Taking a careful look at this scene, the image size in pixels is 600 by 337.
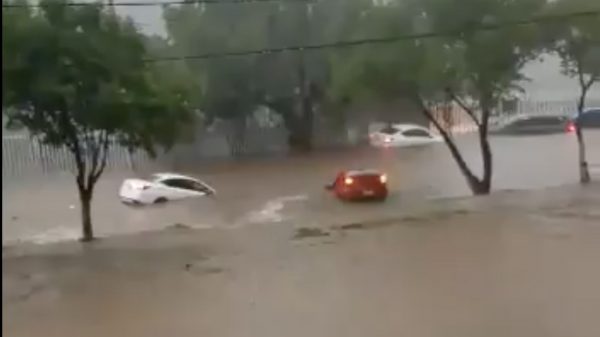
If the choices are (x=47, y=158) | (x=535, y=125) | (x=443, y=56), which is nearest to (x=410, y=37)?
(x=443, y=56)

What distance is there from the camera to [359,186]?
7.35 m

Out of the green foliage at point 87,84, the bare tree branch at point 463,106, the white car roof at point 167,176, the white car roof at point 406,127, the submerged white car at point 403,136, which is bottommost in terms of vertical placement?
the white car roof at point 167,176

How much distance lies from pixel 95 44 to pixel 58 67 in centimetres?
42

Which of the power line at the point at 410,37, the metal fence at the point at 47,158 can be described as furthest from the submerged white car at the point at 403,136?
the metal fence at the point at 47,158

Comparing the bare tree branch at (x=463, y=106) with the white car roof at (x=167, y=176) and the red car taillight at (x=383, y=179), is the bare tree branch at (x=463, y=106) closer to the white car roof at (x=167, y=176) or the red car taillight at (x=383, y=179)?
the red car taillight at (x=383, y=179)

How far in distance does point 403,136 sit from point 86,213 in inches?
136

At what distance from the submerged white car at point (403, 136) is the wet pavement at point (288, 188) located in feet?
0.29

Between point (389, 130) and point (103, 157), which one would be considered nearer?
point (103, 157)

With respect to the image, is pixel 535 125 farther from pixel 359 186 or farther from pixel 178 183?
pixel 178 183

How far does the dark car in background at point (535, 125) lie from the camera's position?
28.0 feet

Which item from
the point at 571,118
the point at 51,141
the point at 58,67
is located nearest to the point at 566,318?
the point at 58,67

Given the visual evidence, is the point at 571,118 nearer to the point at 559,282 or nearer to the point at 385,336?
the point at 559,282

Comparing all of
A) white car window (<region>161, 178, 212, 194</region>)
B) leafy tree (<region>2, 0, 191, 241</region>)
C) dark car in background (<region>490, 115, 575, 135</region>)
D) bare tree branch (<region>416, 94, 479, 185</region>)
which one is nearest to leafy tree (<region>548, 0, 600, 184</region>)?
dark car in background (<region>490, 115, 575, 135</region>)

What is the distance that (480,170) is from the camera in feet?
26.7
